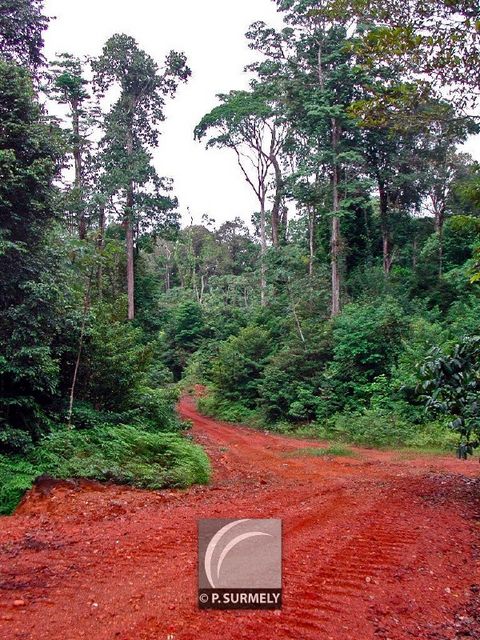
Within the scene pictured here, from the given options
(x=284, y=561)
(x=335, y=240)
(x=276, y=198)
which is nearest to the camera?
(x=284, y=561)

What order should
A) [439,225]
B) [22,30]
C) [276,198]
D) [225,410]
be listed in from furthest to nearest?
[276,198], [439,225], [225,410], [22,30]

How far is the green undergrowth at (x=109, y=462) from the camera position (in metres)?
6.74

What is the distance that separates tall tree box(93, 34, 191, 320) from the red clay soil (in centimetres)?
1592

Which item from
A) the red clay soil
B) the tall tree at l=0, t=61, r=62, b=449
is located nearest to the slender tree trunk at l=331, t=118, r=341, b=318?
the red clay soil

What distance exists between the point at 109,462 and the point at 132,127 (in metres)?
18.7

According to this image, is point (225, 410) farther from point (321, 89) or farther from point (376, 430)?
point (321, 89)

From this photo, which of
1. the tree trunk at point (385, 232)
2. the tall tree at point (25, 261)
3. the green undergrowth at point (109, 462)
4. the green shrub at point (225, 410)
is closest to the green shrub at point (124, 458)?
the green undergrowth at point (109, 462)

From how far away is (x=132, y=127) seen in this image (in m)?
22.0

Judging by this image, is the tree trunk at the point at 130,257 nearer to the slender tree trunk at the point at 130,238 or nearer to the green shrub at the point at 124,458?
the slender tree trunk at the point at 130,238

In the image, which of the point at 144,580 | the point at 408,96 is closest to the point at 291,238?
the point at 408,96

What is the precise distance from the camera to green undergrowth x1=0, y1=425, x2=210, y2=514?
674 cm

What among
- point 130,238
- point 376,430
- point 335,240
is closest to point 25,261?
point 376,430

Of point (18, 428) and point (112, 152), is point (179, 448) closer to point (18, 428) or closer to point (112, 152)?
point (18, 428)

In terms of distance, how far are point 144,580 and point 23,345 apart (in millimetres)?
5429
